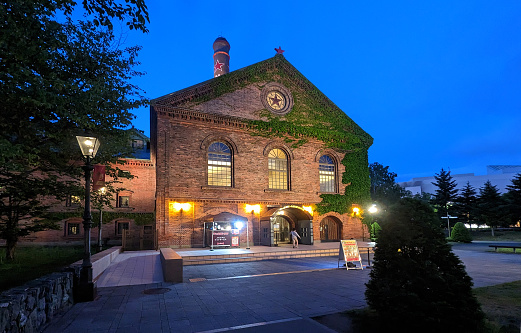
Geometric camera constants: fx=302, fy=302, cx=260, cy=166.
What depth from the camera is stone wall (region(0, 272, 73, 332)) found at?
429 centimetres

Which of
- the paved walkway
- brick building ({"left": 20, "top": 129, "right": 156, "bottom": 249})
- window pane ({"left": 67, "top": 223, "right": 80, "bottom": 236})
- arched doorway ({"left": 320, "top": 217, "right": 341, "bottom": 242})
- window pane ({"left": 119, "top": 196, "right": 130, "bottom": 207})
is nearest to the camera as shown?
the paved walkway

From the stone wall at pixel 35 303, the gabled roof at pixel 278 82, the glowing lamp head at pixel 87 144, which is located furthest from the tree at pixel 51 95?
the gabled roof at pixel 278 82

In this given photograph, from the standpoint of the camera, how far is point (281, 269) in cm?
1250

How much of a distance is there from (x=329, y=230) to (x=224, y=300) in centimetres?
1919

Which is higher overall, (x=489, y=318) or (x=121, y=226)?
(x=121, y=226)

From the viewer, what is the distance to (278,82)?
24688 mm

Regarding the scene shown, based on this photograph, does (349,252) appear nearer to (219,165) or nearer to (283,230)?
(283,230)

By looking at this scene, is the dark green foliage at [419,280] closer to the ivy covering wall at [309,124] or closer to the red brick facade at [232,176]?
the red brick facade at [232,176]

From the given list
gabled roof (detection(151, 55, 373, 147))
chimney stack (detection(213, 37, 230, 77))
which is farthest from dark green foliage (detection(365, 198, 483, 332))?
chimney stack (detection(213, 37, 230, 77))

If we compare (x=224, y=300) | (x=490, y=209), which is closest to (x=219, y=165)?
(x=224, y=300)

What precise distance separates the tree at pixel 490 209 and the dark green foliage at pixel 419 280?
39807mm

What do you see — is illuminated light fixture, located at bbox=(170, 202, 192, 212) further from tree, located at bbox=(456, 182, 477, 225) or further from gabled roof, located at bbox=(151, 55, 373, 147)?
tree, located at bbox=(456, 182, 477, 225)

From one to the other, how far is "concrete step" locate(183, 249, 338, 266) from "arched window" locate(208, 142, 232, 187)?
269 inches

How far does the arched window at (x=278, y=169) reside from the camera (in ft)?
77.2
